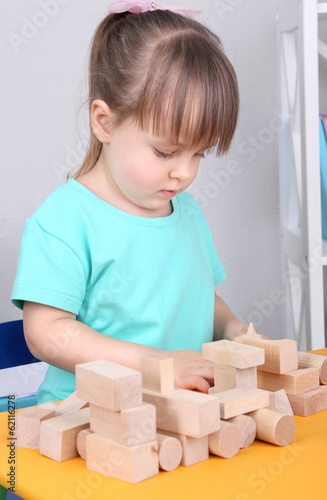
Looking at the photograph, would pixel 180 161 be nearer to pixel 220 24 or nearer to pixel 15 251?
pixel 15 251

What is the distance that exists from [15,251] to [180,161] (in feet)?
2.39

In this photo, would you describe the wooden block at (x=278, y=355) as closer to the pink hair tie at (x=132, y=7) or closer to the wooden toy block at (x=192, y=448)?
the wooden toy block at (x=192, y=448)

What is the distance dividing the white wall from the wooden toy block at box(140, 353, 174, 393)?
95cm

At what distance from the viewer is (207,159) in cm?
154

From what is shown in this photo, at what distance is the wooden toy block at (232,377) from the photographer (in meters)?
0.54

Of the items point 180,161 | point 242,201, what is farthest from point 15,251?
point 180,161

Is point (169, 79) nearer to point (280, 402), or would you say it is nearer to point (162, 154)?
point (162, 154)

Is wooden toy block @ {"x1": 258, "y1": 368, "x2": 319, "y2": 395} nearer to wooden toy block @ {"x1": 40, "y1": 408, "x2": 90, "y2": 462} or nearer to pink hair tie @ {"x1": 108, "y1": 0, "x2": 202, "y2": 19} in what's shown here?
wooden toy block @ {"x1": 40, "y1": 408, "x2": 90, "y2": 462}

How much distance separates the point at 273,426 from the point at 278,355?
86 mm

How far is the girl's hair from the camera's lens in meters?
0.75

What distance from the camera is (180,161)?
2.52 ft

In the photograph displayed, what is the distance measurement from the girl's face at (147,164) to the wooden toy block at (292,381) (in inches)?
11.2

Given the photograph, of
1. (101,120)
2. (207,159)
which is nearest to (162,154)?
(101,120)

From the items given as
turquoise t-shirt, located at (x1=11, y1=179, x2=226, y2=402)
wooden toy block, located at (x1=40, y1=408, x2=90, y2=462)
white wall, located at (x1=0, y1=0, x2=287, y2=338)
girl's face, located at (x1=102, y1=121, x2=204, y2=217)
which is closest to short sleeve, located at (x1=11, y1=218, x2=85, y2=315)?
turquoise t-shirt, located at (x1=11, y1=179, x2=226, y2=402)
